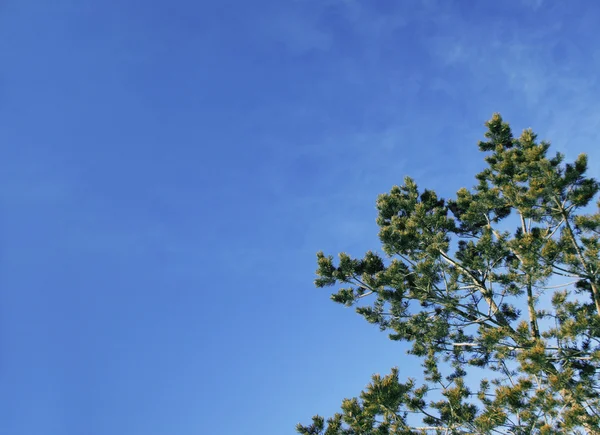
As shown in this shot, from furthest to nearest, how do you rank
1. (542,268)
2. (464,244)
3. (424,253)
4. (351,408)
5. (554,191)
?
1. (464,244)
2. (424,253)
3. (554,191)
4. (542,268)
5. (351,408)

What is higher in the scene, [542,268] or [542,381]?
[542,268]

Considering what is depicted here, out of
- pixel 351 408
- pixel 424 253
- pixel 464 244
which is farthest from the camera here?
pixel 464 244

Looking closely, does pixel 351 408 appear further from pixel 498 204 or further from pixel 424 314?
pixel 498 204

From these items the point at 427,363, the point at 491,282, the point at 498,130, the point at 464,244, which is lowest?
the point at 427,363

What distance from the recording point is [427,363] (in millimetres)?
11086

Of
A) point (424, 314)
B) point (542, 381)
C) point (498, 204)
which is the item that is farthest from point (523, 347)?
point (498, 204)

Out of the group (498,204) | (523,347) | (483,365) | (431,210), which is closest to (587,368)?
(523,347)

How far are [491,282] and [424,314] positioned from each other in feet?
6.28

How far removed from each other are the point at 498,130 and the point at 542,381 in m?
7.24

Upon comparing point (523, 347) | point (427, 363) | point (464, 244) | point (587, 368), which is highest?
point (464, 244)

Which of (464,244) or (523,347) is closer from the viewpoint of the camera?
(523,347)

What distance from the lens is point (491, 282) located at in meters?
10.6

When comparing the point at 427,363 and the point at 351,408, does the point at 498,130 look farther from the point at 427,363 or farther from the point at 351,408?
the point at 351,408

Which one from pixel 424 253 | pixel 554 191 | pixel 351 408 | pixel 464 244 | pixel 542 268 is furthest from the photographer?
pixel 464 244
